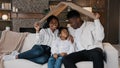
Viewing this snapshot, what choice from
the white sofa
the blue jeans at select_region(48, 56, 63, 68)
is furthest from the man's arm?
the blue jeans at select_region(48, 56, 63, 68)

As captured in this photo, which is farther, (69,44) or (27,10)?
(27,10)

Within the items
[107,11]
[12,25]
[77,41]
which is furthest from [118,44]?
[77,41]

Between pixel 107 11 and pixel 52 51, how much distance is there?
5.52 meters

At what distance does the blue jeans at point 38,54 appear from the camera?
3347 mm

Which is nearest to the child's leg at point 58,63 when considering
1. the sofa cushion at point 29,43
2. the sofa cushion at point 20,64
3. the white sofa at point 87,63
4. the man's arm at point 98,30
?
the white sofa at point 87,63

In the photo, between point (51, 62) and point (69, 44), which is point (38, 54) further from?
point (69, 44)

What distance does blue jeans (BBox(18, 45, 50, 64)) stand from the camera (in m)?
3.35

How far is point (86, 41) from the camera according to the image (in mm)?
3320

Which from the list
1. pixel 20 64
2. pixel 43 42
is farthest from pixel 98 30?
pixel 20 64

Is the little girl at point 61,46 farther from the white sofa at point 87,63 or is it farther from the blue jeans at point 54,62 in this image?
the white sofa at point 87,63

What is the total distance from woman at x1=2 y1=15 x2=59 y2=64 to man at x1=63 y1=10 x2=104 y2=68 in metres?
0.28

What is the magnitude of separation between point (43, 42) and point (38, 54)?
0.23 m

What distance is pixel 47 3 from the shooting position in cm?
777

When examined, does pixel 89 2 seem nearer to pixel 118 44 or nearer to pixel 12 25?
pixel 118 44
